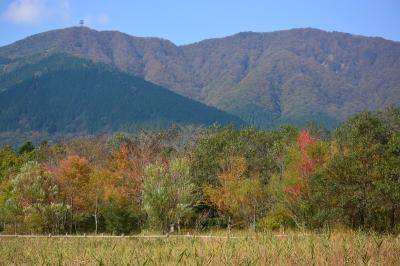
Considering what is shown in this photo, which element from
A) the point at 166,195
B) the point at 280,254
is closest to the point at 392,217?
the point at 166,195

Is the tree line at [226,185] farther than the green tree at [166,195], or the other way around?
the green tree at [166,195]

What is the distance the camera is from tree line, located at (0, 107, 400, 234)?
27.6 m

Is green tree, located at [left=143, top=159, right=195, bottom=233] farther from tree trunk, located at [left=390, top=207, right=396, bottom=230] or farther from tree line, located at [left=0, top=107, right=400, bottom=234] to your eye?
tree trunk, located at [left=390, top=207, right=396, bottom=230]

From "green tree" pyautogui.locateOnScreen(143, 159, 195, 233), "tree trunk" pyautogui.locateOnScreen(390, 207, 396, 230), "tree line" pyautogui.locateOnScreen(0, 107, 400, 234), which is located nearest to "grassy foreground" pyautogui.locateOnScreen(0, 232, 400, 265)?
"tree line" pyautogui.locateOnScreen(0, 107, 400, 234)

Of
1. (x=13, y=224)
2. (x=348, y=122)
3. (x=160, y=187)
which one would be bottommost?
(x=13, y=224)

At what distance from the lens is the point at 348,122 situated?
29953 mm

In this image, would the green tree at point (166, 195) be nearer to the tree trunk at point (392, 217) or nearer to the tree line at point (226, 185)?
the tree line at point (226, 185)

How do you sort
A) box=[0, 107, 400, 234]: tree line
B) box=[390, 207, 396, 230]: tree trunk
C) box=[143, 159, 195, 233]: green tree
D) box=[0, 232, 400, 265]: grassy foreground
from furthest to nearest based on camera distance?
box=[143, 159, 195, 233]: green tree < box=[0, 107, 400, 234]: tree line < box=[390, 207, 396, 230]: tree trunk < box=[0, 232, 400, 265]: grassy foreground

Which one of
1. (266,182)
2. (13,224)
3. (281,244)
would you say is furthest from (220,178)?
(281,244)

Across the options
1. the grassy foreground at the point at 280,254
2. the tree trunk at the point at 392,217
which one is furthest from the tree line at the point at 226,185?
Result: the grassy foreground at the point at 280,254

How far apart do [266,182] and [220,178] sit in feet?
20.2

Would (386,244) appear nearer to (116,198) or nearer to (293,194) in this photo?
(293,194)

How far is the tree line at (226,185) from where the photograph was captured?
90.7ft

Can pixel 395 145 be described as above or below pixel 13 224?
above
